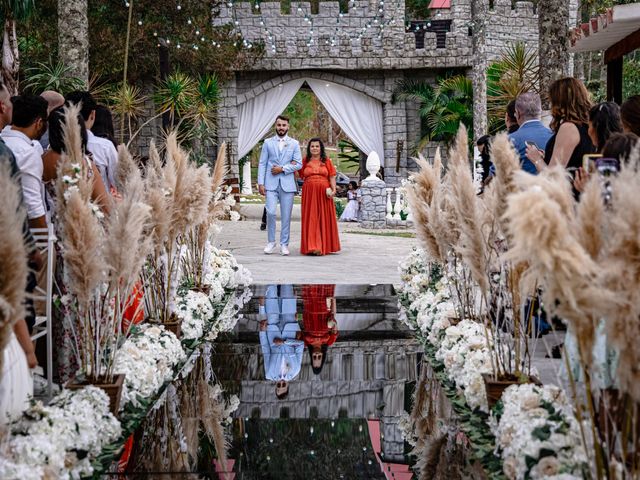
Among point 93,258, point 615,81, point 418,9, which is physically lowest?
point 93,258

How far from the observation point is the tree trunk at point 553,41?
34.6 ft

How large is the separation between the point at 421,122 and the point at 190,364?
19053mm

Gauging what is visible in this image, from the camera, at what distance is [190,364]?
20.3 ft

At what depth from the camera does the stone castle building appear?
23906mm

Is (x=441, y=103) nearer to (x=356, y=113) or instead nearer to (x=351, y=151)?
(x=356, y=113)

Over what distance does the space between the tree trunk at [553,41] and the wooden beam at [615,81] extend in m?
0.55

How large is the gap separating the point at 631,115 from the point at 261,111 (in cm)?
2008

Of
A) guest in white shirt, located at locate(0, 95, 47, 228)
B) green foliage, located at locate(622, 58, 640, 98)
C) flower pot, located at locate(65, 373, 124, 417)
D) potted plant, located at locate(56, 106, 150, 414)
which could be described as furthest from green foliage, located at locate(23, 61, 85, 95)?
green foliage, located at locate(622, 58, 640, 98)

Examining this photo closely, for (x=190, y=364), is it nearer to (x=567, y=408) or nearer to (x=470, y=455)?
(x=470, y=455)

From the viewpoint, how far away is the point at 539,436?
3.51 metres

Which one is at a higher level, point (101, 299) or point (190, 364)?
point (101, 299)

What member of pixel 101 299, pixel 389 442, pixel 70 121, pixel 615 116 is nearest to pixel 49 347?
pixel 101 299

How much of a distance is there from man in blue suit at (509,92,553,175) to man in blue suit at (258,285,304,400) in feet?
6.19

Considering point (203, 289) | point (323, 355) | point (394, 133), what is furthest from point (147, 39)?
point (323, 355)
